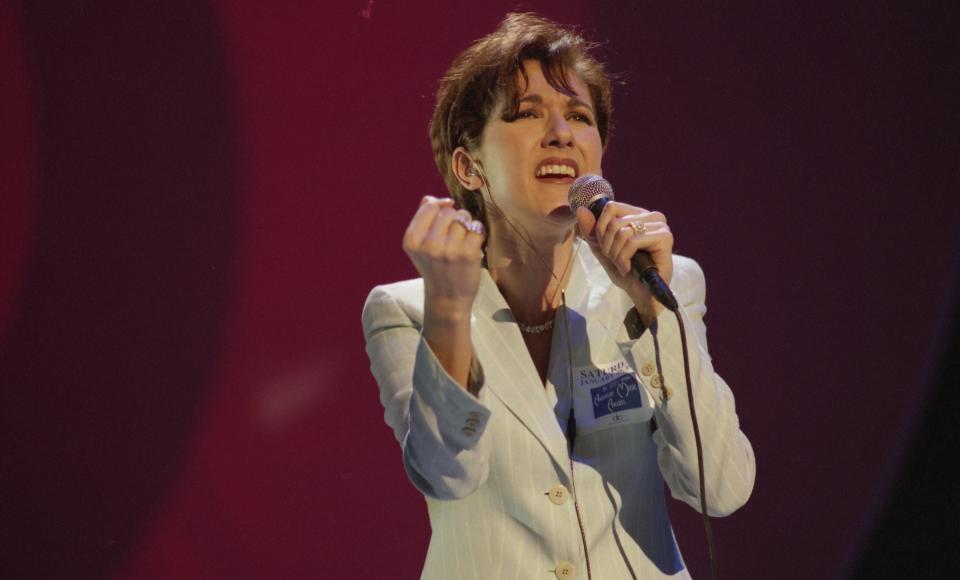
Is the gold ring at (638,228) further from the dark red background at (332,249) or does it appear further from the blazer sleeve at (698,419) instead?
the dark red background at (332,249)

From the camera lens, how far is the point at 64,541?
192 cm

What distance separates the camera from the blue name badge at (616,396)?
1.41 metres

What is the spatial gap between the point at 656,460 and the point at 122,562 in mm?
1277

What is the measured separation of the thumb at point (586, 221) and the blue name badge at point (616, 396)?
0.94 feet

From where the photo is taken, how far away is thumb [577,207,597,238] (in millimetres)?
1275

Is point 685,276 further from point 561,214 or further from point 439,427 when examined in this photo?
point 439,427

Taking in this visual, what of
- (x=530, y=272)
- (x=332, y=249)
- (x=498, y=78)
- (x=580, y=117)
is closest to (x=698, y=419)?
(x=530, y=272)

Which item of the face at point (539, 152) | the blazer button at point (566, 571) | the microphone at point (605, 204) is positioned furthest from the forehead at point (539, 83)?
the blazer button at point (566, 571)

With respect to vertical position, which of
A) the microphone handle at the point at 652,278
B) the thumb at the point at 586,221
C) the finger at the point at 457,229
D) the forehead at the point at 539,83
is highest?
the forehead at the point at 539,83

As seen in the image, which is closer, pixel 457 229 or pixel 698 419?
pixel 457 229

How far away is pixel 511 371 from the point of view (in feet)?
4.74

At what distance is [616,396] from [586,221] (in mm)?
323

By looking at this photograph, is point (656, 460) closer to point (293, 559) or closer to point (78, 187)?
point (293, 559)

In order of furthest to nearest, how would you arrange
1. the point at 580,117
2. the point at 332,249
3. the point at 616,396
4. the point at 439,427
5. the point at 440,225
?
the point at 332,249 < the point at 580,117 < the point at 616,396 < the point at 439,427 < the point at 440,225
